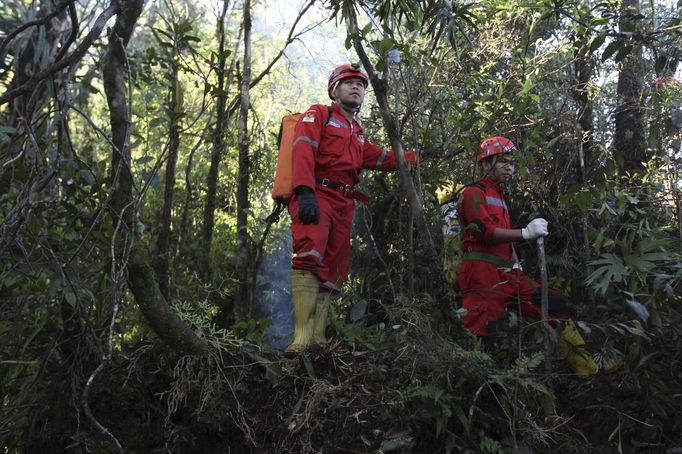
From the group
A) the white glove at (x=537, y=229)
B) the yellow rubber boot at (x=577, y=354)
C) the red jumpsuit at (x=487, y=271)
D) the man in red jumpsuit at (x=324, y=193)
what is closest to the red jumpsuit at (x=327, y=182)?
the man in red jumpsuit at (x=324, y=193)

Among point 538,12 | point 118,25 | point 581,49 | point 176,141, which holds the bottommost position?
point 176,141

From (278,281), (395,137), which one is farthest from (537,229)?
(278,281)

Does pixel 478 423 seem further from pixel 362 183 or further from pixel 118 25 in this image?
pixel 362 183

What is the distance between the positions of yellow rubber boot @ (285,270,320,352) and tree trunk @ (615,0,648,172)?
3.06 metres

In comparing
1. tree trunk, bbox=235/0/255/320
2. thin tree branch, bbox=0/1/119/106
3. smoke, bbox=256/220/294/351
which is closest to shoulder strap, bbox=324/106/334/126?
tree trunk, bbox=235/0/255/320

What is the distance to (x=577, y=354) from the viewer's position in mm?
3611

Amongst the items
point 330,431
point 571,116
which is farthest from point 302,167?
point 571,116

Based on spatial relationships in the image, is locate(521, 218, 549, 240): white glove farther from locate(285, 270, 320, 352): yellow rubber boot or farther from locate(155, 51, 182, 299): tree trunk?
locate(155, 51, 182, 299): tree trunk

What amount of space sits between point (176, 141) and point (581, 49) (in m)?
3.37

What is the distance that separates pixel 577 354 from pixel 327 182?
72.6 inches

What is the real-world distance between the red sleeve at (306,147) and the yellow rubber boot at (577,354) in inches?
68.3

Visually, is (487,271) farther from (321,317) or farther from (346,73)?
(346,73)

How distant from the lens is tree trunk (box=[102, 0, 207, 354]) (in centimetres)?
265

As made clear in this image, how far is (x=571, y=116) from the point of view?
17.2 feet
